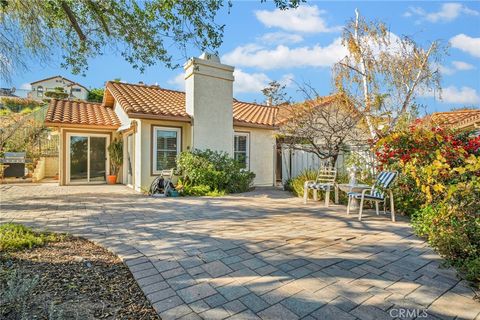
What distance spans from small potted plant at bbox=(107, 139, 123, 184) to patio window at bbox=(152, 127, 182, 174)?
3.54m

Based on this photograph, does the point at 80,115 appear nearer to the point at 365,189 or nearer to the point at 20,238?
the point at 20,238

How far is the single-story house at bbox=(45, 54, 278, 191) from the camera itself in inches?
449

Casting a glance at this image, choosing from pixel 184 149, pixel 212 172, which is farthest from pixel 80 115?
pixel 212 172

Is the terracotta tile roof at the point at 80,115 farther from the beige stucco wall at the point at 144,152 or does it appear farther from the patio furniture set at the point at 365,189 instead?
the patio furniture set at the point at 365,189

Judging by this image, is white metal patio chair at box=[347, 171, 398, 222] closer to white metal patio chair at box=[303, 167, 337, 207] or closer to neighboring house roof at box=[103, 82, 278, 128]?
white metal patio chair at box=[303, 167, 337, 207]

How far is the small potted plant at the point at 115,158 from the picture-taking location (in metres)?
14.0

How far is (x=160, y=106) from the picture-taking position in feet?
40.8

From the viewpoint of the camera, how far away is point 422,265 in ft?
12.1

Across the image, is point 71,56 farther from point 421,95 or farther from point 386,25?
point 421,95

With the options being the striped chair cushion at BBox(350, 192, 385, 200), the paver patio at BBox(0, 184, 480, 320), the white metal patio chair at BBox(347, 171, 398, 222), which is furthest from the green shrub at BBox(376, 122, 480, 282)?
the striped chair cushion at BBox(350, 192, 385, 200)

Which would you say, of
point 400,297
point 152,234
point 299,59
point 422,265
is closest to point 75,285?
point 152,234

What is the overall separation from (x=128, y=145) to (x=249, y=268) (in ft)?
37.4

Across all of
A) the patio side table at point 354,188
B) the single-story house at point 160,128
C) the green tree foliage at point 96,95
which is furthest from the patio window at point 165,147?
the green tree foliage at point 96,95

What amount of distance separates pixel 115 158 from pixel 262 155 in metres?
7.25
